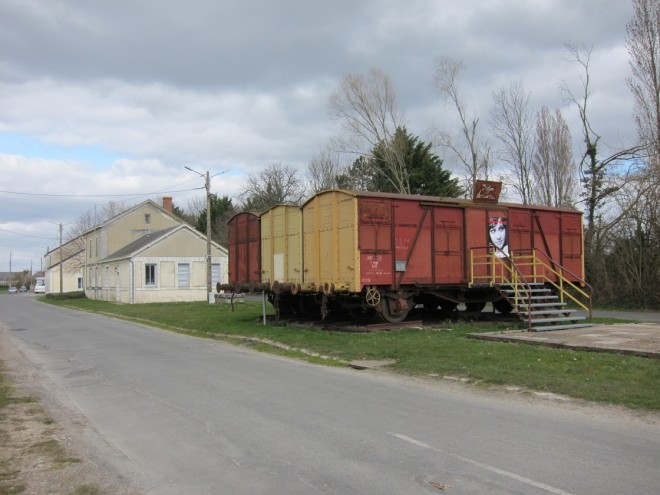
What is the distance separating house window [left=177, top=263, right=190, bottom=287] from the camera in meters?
42.2

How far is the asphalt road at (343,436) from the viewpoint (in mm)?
4875

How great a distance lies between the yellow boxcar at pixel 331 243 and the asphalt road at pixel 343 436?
19.1ft

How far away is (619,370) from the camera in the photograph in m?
9.41

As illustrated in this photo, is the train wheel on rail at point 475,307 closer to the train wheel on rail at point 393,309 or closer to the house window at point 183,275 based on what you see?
the train wheel on rail at point 393,309

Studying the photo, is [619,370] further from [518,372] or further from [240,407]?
[240,407]

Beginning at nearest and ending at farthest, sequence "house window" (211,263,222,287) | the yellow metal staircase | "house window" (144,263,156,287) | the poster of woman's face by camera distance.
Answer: the yellow metal staircase, the poster of woman's face, "house window" (144,263,156,287), "house window" (211,263,222,287)

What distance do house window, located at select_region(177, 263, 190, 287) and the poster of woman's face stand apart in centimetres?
2832

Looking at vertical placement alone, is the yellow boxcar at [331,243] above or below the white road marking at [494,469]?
above

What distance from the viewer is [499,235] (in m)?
19.1

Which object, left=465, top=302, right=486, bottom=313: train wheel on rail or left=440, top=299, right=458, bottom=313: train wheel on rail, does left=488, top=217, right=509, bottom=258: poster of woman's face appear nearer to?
left=465, top=302, right=486, bottom=313: train wheel on rail

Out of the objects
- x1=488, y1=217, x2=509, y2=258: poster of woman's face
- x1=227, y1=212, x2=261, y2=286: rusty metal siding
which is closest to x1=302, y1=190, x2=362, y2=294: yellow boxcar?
x1=227, y1=212, x2=261, y2=286: rusty metal siding

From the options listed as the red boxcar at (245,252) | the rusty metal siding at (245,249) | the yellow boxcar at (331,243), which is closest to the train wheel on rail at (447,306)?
the yellow boxcar at (331,243)

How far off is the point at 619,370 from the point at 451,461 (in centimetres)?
542

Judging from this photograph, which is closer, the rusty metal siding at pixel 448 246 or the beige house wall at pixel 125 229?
the rusty metal siding at pixel 448 246
